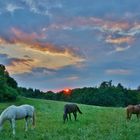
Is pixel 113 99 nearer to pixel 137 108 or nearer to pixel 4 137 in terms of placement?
pixel 137 108

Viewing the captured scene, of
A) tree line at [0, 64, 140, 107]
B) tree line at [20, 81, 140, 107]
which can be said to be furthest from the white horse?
tree line at [20, 81, 140, 107]

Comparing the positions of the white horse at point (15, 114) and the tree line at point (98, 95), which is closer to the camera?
the white horse at point (15, 114)

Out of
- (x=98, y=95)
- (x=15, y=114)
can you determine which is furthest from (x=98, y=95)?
(x=15, y=114)

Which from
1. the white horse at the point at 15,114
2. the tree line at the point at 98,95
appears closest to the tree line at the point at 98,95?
the tree line at the point at 98,95

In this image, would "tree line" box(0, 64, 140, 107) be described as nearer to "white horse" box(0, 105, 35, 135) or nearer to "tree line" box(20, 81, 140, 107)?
"tree line" box(20, 81, 140, 107)

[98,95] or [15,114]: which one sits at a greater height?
[98,95]

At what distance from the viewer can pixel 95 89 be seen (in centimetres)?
14100

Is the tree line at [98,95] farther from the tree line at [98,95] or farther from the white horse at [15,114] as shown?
the white horse at [15,114]

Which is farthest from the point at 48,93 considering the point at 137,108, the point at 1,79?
the point at 137,108

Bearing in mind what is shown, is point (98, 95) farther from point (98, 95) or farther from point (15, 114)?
point (15, 114)

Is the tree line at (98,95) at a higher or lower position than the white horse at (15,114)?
higher

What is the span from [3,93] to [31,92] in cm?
7098

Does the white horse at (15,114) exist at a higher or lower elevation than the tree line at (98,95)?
lower

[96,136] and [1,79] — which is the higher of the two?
[1,79]
